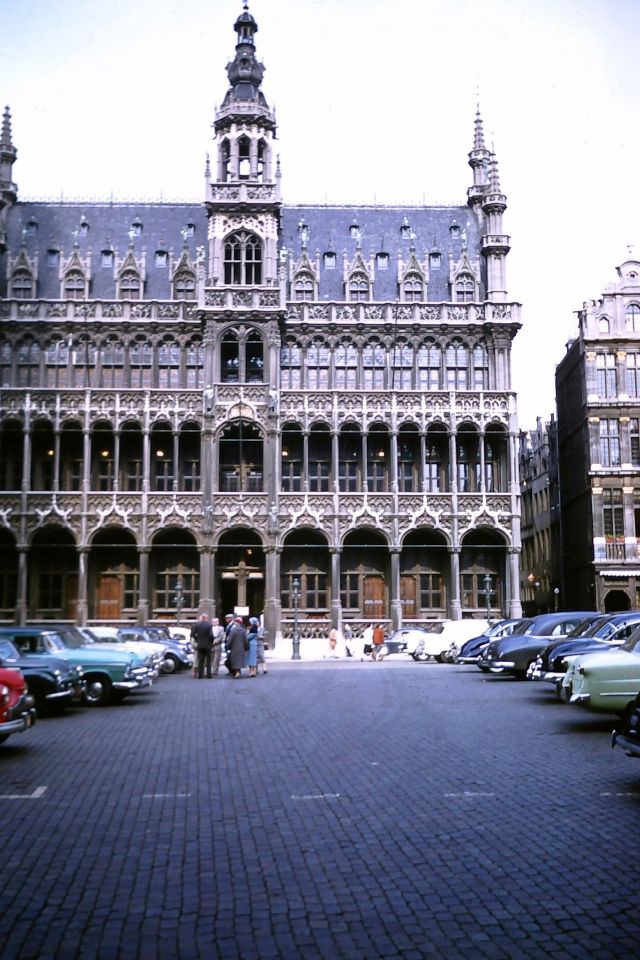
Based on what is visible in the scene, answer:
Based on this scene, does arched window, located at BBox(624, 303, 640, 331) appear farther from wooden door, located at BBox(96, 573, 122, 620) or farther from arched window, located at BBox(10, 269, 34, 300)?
arched window, located at BBox(10, 269, 34, 300)

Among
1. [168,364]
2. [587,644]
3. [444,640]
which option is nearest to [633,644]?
A: [587,644]

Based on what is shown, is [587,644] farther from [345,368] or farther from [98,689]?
[345,368]

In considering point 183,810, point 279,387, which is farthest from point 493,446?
point 183,810

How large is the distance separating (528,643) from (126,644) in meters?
11.6

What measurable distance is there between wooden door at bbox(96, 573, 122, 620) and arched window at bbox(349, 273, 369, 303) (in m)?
21.5

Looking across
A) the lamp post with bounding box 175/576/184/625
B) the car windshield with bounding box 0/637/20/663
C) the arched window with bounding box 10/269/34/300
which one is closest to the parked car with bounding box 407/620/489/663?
the lamp post with bounding box 175/576/184/625

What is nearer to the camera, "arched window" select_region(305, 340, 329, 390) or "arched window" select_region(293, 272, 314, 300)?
"arched window" select_region(305, 340, 329, 390)

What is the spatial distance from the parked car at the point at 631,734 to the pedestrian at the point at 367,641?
39961mm

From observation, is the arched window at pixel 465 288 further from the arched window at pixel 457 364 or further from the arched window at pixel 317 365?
the arched window at pixel 317 365

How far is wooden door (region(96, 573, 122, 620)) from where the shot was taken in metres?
62.1

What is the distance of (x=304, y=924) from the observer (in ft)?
27.5

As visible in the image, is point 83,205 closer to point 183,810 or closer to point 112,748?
point 112,748

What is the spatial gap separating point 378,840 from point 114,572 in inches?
2070

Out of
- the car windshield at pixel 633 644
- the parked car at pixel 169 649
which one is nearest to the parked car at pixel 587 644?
the car windshield at pixel 633 644
